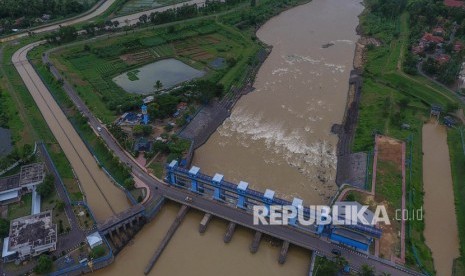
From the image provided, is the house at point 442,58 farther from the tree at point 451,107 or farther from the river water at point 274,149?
the river water at point 274,149

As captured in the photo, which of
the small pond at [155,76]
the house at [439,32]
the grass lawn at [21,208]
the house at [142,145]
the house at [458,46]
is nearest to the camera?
the grass lawn at [21,208]

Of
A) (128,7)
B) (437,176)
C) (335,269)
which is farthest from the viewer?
(128,7)

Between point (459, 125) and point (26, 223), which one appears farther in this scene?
point (459, 125)

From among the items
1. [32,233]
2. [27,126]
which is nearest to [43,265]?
[32,233]

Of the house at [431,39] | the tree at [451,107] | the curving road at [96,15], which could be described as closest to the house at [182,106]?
the curving road at [96,15]

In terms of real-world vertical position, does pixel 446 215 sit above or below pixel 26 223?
below

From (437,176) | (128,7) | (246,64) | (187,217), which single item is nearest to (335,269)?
(187,217)

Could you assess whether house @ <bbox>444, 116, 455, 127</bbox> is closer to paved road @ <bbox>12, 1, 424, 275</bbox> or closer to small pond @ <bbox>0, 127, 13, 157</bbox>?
paved road @ <bbox>12, 1, 424, 275</bbox>

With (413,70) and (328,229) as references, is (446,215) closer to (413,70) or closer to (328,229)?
(328,229)

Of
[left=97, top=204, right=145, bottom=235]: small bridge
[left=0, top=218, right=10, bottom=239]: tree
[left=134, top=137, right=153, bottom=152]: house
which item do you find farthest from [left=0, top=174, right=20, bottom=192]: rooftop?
[left=134, top=137, right=153, bottom=152]: house
